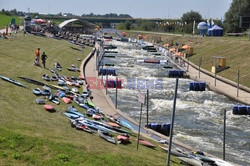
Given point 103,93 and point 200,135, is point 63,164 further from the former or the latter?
point 103,93

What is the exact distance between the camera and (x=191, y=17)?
158 m

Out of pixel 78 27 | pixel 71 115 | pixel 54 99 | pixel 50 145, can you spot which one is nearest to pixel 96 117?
pixel 71 115

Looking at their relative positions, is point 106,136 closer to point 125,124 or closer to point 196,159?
point 196,159

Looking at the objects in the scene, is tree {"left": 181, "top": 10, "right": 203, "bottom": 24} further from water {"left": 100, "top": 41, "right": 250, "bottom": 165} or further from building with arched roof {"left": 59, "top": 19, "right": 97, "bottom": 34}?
water {"left": 100, "top": 41, "right": 250, "bottom": 165}

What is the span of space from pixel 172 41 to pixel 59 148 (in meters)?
97.3

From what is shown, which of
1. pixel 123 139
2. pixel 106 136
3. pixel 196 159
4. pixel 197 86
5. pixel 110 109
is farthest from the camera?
pixel 197 86

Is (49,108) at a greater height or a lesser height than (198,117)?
greater

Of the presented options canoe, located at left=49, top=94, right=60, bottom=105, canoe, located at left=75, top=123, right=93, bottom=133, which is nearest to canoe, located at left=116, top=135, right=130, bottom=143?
canoe, located at left=75, top=123, right=93, bottom=133

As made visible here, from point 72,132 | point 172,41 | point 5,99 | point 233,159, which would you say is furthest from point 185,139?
point 172,41

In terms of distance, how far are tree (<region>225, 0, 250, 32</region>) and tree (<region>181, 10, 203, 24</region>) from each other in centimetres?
3840

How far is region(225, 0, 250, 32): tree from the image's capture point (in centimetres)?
11331

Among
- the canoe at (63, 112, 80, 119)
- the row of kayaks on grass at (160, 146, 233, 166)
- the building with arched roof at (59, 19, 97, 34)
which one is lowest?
the row of kayaks on grass at (160, 146, 233, 166)

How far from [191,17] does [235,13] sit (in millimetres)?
44070

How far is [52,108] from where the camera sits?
25812 millimetres
